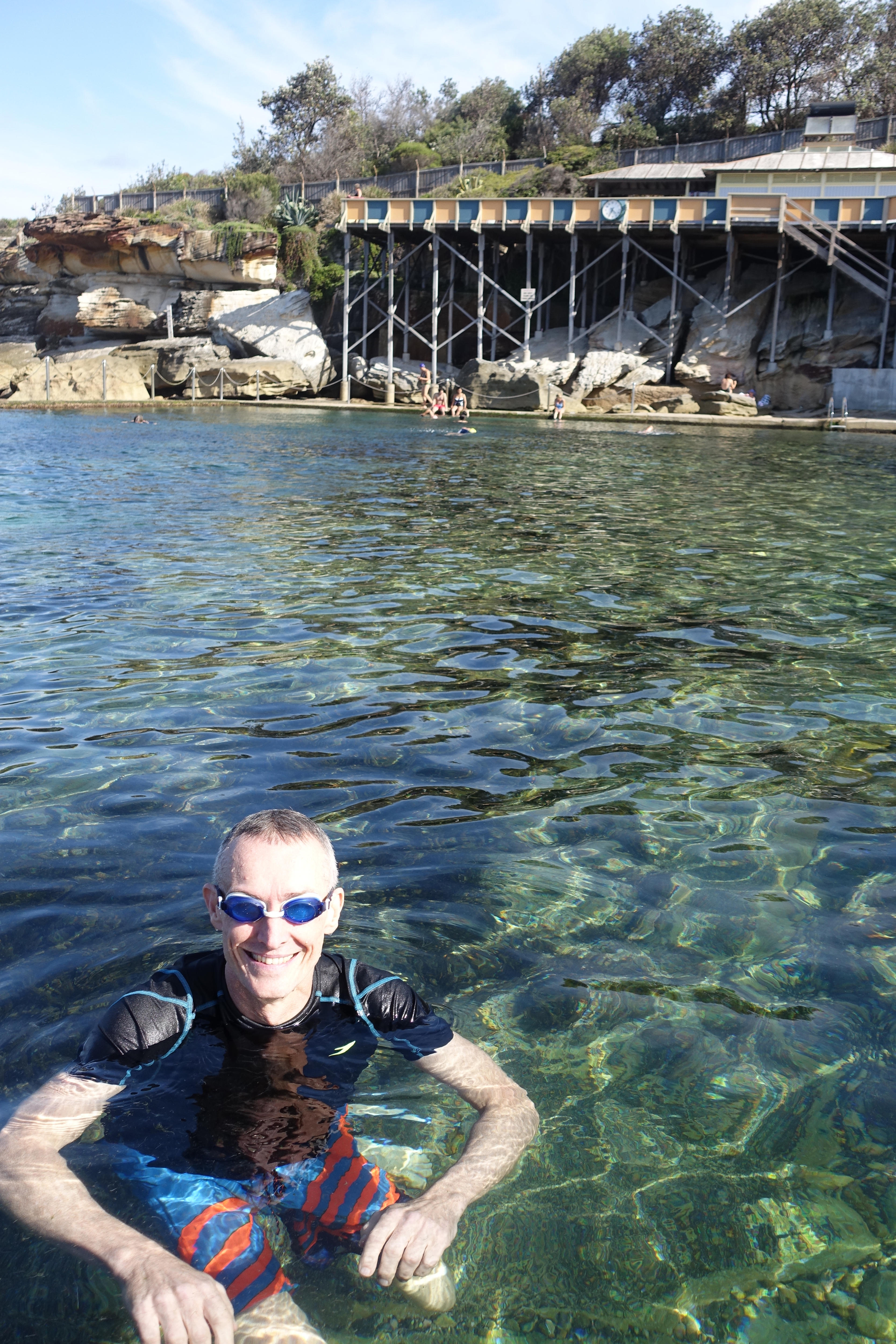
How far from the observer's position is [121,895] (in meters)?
3.80

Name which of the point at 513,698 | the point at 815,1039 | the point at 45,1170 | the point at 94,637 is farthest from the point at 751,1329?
the point at 94,637

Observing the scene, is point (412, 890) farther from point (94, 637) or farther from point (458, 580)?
point (458, 580)

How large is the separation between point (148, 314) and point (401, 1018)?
44.6m

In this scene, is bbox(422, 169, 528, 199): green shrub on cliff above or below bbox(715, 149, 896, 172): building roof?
above

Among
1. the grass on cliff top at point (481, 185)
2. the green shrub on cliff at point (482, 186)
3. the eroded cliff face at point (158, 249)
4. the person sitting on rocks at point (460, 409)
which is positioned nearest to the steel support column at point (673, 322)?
the person sitting on rocks at point (460, 409)

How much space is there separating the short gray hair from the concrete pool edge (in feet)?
90.3

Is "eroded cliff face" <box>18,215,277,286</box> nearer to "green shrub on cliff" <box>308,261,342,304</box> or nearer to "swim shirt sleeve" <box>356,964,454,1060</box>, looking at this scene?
"green shrub on cliff" <box>308,261,342,304</box>

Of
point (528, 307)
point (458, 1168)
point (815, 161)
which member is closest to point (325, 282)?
point (528, 307)

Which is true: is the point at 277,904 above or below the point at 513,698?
above

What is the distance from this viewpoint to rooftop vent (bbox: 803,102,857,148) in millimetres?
36969

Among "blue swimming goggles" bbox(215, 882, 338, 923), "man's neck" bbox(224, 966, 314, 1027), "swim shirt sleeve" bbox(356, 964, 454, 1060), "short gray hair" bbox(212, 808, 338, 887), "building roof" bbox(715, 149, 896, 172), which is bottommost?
"swim shirt sleeve" bbox(356, 964, 454, 1060)

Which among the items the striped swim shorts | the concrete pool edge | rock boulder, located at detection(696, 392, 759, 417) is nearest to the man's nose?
the striped swim shorts

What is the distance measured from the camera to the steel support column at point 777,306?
31609mm

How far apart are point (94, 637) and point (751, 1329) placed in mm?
6069
